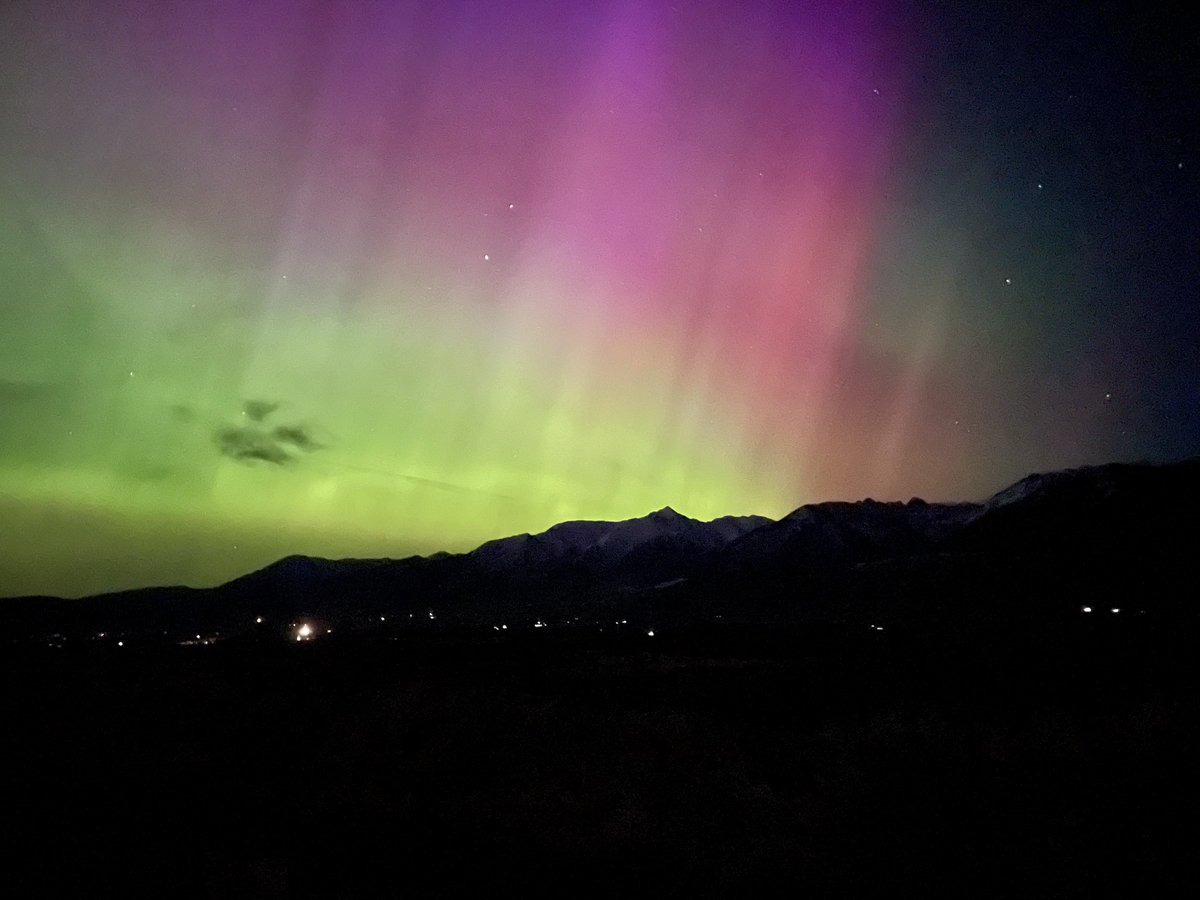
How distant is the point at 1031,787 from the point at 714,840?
287 inches

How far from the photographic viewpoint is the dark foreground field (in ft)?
44.4

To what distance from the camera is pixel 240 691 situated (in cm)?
3011

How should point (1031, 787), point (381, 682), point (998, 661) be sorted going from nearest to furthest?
1. point (1031, 787)
2. point (381, 682)
3. point (998, 661)

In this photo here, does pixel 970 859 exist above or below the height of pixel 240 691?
below

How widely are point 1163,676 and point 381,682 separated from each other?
32019 millimetres

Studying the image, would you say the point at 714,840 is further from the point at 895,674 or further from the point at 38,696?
the point at 38,696

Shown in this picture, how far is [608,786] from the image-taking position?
59.4ft

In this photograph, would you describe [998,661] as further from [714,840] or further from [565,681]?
[714,840]

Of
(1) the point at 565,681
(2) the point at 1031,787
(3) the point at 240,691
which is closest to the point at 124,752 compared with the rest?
(3) the point at 240,691

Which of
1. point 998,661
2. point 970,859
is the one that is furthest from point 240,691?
point 998,661

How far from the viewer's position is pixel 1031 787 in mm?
15875

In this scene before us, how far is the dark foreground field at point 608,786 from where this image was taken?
13.5 metres

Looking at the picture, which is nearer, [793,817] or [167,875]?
[167,875]

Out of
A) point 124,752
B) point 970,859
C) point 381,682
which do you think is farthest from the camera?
point 381,682
